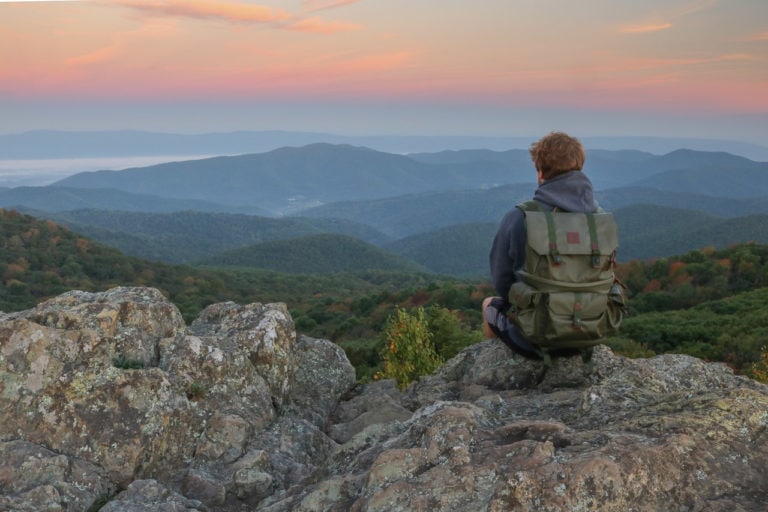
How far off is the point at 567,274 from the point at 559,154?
1.49 m

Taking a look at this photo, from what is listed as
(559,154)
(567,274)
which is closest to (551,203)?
(559,154)

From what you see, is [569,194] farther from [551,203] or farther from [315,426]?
[315,426]

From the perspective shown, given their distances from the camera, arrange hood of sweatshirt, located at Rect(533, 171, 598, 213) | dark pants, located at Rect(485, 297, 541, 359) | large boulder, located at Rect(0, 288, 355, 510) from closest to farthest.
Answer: large boulder, located at Rect(0, 288, 355, 510) → hood of sweatshirt, located at Rect(533, 171, 598, 213) → dark pants, located at Rect(485, 297, 541, 359)

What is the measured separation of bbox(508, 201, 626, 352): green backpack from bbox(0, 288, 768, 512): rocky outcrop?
752 millimetres

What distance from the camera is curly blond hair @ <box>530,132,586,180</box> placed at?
6.71 metres

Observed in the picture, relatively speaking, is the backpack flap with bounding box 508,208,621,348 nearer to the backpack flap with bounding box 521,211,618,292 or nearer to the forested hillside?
the backpack flap with bounding box 521,211,618,292

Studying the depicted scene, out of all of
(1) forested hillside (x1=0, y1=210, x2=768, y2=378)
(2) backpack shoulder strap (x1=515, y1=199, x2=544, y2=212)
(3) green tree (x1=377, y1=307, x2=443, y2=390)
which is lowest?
(1) forested hillside (x1=0, y1=210, x2=768, y2=378)

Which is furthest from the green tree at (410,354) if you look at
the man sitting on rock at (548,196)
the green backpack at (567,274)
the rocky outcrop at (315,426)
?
the green backpack at (567,274)

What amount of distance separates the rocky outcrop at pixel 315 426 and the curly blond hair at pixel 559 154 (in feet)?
8.22

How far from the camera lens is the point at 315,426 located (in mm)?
7949

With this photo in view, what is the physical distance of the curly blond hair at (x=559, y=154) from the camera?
→ 6707 mm

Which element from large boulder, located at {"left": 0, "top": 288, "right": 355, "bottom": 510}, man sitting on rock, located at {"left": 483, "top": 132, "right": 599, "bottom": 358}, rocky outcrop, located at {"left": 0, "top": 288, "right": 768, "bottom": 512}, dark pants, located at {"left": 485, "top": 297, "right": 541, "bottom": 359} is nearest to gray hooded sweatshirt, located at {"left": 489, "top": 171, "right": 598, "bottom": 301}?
man sitting on rock, located at {"left": 483, "top": 132, "right": 599, "bottom": 358}

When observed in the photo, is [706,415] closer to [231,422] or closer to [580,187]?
[580,187]

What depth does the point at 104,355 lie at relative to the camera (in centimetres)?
669
